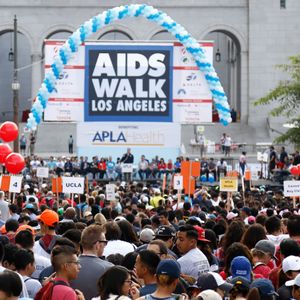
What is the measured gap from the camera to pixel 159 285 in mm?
9914

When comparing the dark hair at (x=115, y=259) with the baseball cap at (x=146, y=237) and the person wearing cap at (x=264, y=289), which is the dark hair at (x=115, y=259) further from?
the person wearing cap at (x=264, y=289)

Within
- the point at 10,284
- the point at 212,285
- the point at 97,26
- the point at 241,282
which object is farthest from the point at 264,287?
the point at 97,26

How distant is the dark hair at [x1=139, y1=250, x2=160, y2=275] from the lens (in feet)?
35.4

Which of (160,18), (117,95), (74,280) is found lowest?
(74,280)

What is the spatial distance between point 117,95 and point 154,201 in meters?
10.7

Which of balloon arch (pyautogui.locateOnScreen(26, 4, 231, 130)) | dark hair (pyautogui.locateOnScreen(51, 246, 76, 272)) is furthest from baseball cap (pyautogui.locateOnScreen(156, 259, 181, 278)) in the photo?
balloon arch (pyautogui.locateOnScreen(26, 4, 231, 130))

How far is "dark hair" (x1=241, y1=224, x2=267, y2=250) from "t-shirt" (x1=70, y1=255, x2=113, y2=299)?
A: 288cm

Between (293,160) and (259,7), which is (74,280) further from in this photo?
(259,7)

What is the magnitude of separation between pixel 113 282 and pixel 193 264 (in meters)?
2.82

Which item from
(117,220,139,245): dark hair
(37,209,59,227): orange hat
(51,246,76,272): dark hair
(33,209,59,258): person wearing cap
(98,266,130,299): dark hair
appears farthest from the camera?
(117,220,139,245): dark hair

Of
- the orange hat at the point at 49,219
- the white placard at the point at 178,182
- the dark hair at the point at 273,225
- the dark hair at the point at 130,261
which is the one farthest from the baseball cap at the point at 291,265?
the white placard at the point at 178,182

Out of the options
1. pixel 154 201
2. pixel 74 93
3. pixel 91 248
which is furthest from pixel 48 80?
pixel 91 248

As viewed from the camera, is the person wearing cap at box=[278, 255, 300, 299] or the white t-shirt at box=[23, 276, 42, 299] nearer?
the white t-shirt at box=[23, 276, 42, 299]

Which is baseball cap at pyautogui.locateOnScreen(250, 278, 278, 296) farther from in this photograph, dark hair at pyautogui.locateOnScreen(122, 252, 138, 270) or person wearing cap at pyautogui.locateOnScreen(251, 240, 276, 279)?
person wearing cap at pyautogui.locateOnScreen(251, 240, 276, 279)
